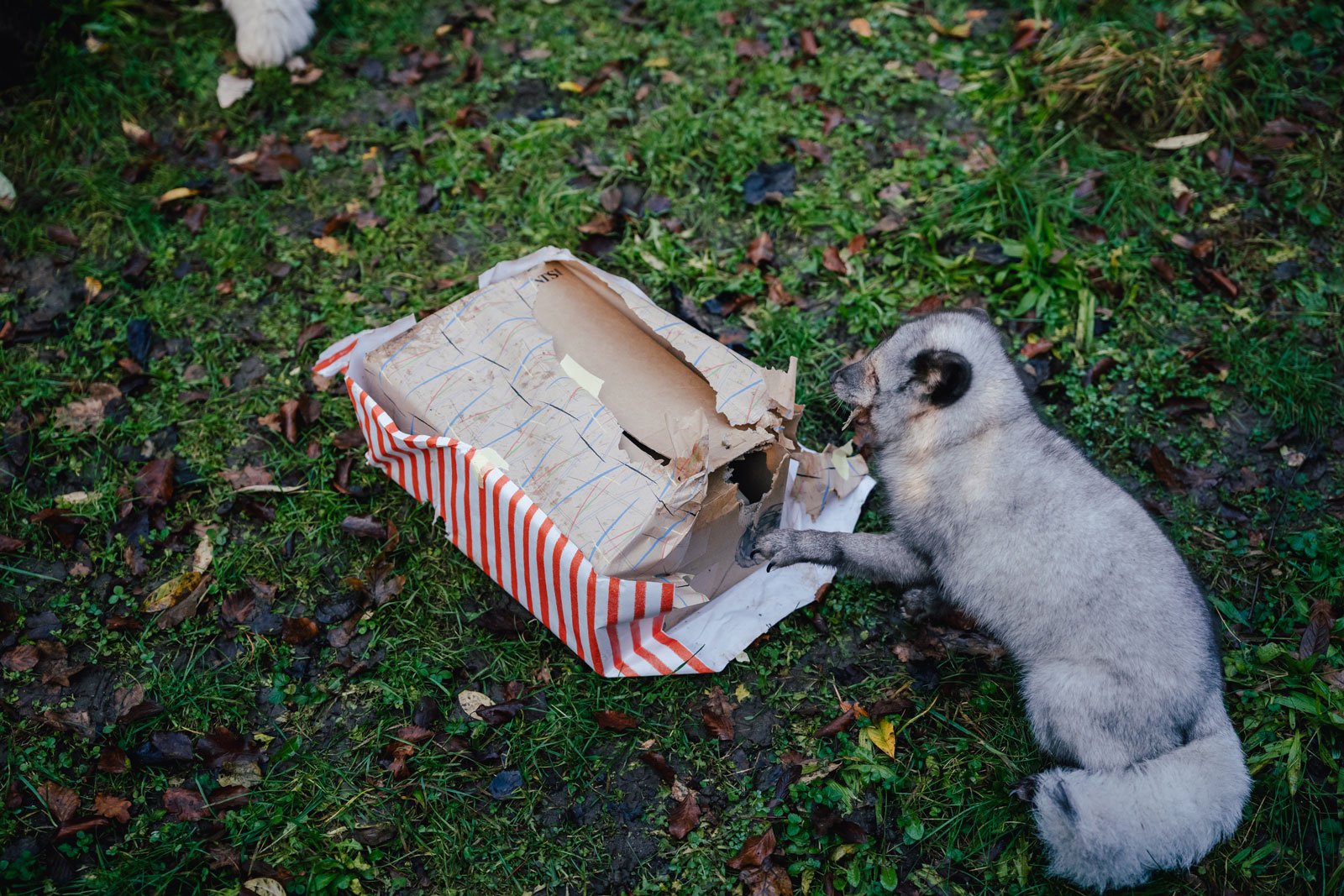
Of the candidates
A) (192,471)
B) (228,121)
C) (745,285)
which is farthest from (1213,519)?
(228,121)

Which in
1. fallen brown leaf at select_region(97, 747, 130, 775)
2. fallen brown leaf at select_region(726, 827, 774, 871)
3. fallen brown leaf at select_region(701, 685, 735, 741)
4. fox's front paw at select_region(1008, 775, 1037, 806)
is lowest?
fallen brown leaf at select_region(726, 827, 774, 871)

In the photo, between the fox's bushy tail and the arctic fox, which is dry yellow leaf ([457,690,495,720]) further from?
the fox's bushy tail

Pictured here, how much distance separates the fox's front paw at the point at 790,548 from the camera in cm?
341

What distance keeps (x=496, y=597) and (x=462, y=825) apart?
941mm

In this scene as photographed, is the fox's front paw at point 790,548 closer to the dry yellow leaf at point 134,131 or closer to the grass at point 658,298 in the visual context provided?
the grass at point 658,298

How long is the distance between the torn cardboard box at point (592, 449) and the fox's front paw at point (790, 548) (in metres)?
0.07

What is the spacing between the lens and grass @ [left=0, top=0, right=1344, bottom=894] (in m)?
3.08

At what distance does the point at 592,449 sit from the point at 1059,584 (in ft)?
5.94

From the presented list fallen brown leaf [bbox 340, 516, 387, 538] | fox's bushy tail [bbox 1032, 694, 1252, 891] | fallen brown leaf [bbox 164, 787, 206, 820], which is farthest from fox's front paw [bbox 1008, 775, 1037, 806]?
fallen brown leaf [bbox 164, 787, 206, 820]

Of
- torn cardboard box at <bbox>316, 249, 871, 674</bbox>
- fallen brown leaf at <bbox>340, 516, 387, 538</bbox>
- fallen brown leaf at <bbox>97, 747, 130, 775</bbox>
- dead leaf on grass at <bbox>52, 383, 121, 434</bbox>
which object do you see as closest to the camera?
torn cardboard box at <bbox>316, 249, 871, 674</bbox>

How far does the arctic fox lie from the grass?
306mm

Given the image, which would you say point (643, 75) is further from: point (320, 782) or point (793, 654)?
point (320, 782)

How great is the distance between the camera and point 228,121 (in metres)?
5.42

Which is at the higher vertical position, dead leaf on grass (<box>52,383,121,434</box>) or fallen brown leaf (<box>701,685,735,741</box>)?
dead leaf on grass (<box>52,383,121,434</box>)
